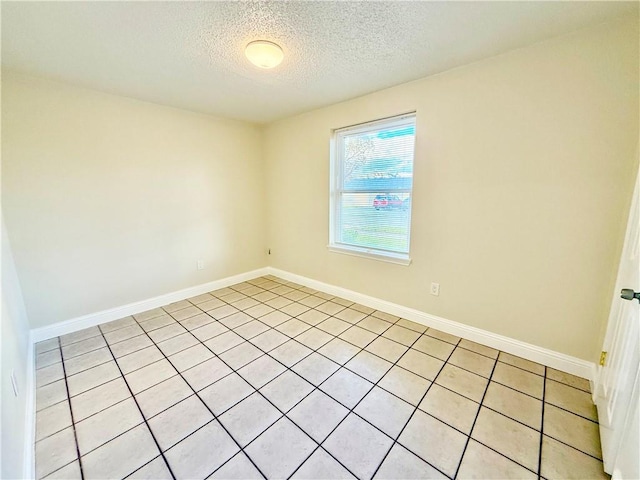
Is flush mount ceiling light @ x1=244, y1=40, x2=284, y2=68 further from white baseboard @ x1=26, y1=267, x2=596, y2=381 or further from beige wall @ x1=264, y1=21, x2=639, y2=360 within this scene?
white baseboard @ x1=26, y1=267, x2=596, y2=381

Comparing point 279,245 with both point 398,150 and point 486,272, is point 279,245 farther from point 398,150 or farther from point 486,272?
point 486,272

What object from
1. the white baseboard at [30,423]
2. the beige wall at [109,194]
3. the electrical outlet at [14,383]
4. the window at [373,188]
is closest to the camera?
the white baseboard at [30,423]

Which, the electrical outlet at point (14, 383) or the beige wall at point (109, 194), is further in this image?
the beige wall at point (109, 194)

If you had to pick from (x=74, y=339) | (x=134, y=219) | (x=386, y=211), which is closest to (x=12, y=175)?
(x=134, y=219)

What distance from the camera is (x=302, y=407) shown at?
1.61 m

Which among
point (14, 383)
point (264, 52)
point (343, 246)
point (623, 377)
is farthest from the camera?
point (343, 246)

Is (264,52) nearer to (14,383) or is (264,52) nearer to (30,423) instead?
(14,383)

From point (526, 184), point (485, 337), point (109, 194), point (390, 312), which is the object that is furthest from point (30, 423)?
point (526, 184)

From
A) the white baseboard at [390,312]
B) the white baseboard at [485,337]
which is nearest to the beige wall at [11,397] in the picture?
the white baseboard at [390,312]

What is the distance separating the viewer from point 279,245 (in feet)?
13.1

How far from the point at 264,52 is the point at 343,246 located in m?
2.10

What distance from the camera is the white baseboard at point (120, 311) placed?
2381 mm

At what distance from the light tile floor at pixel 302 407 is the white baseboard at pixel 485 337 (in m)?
0.07

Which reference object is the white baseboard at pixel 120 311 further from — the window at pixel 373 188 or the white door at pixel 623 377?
the white door at pixel 623 377
